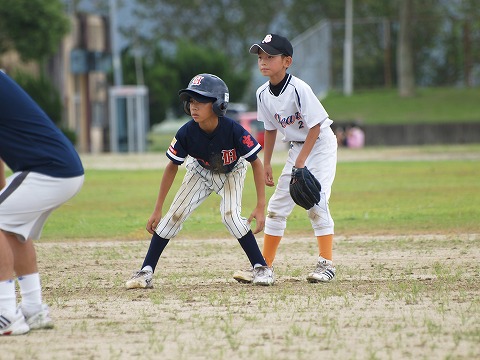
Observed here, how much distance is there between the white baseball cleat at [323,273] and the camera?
8.53 m

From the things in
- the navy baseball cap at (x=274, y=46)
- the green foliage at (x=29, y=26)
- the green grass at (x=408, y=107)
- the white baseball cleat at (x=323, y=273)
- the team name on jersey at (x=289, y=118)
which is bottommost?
the green grass at (x=408, y=107)

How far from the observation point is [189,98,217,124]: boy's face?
802cm

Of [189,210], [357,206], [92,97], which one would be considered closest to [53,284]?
[189,210]

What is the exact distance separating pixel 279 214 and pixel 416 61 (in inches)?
2249

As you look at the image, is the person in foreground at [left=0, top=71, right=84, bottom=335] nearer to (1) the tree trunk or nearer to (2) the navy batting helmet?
(2) the navy batting helmet

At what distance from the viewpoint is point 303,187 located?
332 inches

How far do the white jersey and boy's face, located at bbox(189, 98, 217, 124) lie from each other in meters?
0.80

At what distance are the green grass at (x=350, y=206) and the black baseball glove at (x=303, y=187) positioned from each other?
170 inches

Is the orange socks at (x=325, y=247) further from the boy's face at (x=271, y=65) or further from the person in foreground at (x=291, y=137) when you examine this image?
the boy's face at (x=271, y=65)

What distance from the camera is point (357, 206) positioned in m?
16.8

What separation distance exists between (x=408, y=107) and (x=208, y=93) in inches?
1746

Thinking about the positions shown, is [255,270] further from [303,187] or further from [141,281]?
[141,281]

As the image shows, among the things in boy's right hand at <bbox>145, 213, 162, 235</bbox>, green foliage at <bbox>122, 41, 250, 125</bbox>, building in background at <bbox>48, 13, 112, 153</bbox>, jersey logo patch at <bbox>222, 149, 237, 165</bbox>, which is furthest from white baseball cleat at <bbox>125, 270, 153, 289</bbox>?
green foliage at <bbox>122, 41, 250, 125</bbox>

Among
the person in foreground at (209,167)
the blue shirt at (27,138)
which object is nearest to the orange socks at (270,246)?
the person in foreground at (209,167)
